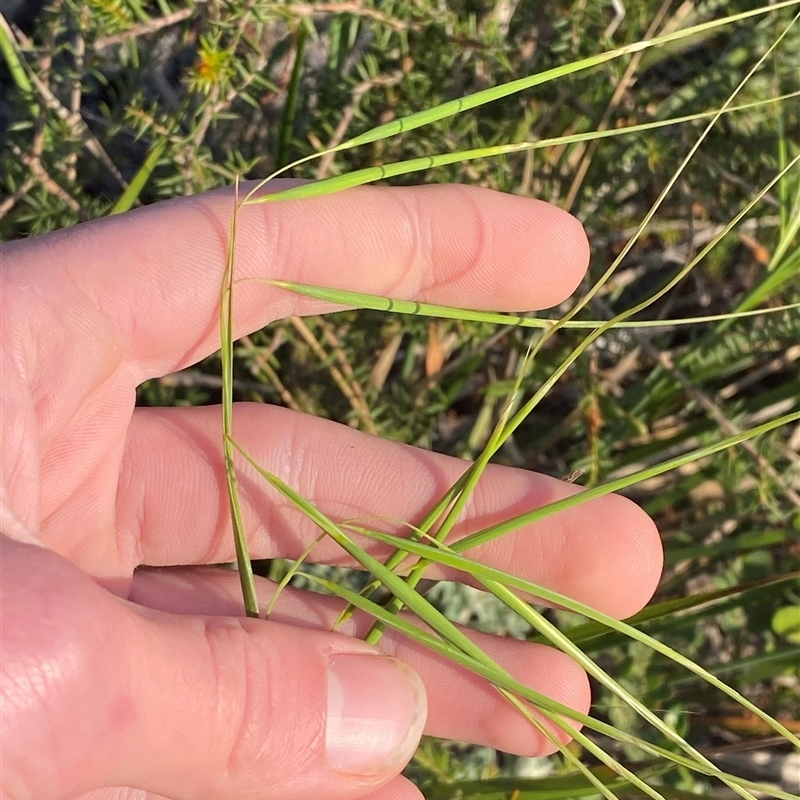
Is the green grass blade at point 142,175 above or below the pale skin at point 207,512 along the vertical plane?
above

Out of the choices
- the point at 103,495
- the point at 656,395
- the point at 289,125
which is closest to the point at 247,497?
the point at 103,495

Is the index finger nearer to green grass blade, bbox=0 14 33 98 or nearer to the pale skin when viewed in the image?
the pale skin

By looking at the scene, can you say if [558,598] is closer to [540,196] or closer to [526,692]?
[526,692]

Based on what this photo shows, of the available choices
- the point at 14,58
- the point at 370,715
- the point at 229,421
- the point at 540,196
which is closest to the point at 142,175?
the point at 14,58

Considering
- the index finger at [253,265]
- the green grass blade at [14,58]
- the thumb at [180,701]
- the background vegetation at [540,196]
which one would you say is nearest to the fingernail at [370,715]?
the thumb at [180,701]

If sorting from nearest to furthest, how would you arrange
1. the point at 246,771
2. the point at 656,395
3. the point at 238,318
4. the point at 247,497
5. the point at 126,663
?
the point at 126,663 → the point at 246,771 → the point at 238,318 → the point at 247,497 → the point at 656,395

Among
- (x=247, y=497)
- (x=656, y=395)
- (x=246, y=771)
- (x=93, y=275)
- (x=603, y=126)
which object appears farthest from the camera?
(x=656, y=395)

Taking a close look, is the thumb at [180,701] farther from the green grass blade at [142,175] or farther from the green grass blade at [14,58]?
the green grass blade at [14,58]

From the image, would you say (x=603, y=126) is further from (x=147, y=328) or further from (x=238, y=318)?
(x=147, y=328)
